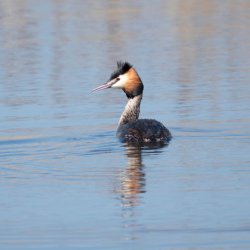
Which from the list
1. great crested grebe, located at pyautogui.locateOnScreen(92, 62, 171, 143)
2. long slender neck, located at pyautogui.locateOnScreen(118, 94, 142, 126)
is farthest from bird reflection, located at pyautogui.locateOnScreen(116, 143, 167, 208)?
long slender neck, located at pyautogui.locateOnScreen(118, 94, 142, 126)

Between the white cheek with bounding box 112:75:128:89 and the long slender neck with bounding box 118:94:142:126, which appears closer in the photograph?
the long slender neck with bounding box 118:94:142:126

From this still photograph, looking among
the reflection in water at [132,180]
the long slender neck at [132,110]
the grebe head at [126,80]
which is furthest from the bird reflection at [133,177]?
the grebe head at [126,80]

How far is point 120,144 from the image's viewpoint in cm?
1220

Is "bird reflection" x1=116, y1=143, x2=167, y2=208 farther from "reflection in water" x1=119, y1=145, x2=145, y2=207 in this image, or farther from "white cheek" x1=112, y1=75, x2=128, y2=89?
"white cheek" x1=112, y1=75, x2=128, y2=89

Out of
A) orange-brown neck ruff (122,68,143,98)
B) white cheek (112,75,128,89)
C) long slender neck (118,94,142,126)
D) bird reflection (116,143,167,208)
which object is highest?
bird reflection (116,143,167,208)

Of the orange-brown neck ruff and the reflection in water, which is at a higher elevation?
the reflection in water

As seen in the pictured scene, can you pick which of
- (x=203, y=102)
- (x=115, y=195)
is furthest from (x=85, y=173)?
(x=203, y=102)

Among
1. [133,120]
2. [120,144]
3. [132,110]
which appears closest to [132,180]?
[120,144]

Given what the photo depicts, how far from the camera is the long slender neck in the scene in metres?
13.5

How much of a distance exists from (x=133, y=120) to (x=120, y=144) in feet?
3.60

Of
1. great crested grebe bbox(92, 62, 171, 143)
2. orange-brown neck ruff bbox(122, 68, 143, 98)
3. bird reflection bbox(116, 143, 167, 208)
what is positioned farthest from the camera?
orange-brown neck ruff bbox(122, 68, 143, 98)

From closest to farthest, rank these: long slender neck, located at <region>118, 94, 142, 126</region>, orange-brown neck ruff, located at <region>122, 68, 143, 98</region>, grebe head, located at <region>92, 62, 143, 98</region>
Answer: long slender neck, located at <region>118, 94, 142, 126</region>, grebe head, located at <region>92, 62, 143, 98</region>, orange-brown neck ruff, located at <region>122, 68, 143, 98</region>

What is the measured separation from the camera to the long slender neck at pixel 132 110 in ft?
44.2

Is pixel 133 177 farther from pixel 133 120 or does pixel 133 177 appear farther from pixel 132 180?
pixel 133 120
